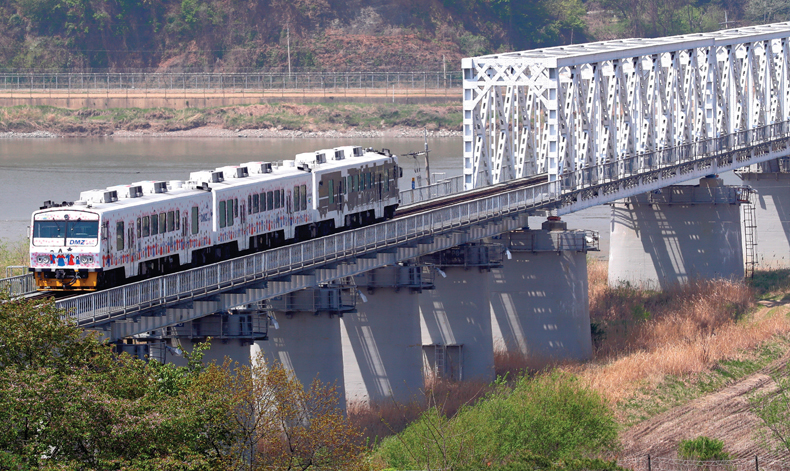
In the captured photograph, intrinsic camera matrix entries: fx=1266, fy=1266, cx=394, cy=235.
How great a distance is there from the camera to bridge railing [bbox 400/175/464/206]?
196 feet

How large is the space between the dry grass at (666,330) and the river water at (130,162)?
15430mm

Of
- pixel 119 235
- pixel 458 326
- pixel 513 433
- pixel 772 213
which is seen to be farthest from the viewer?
pixel 772 213

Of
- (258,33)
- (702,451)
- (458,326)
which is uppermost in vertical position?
(258,33)

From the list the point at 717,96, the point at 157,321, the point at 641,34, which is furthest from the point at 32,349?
the point at 641,34

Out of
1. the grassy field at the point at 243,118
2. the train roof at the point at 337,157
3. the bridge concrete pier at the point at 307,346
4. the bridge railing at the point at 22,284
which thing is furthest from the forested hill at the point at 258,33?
the bridge railing at the point at 22,284

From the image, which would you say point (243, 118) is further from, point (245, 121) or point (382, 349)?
point (382, 349)

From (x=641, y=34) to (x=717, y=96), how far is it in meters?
122

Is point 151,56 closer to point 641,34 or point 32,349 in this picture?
point 641,34

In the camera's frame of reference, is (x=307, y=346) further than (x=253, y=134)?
No

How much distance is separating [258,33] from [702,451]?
14812 centimetres

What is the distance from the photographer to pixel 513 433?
41.3 metres

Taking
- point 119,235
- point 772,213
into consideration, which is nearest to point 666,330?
point 772,213

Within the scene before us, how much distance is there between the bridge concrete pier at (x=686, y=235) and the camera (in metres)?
76.0

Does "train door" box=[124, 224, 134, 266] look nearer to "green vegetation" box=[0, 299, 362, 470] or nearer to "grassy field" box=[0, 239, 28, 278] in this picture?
"green vegetation" box=[0, 299, 362, 470]
